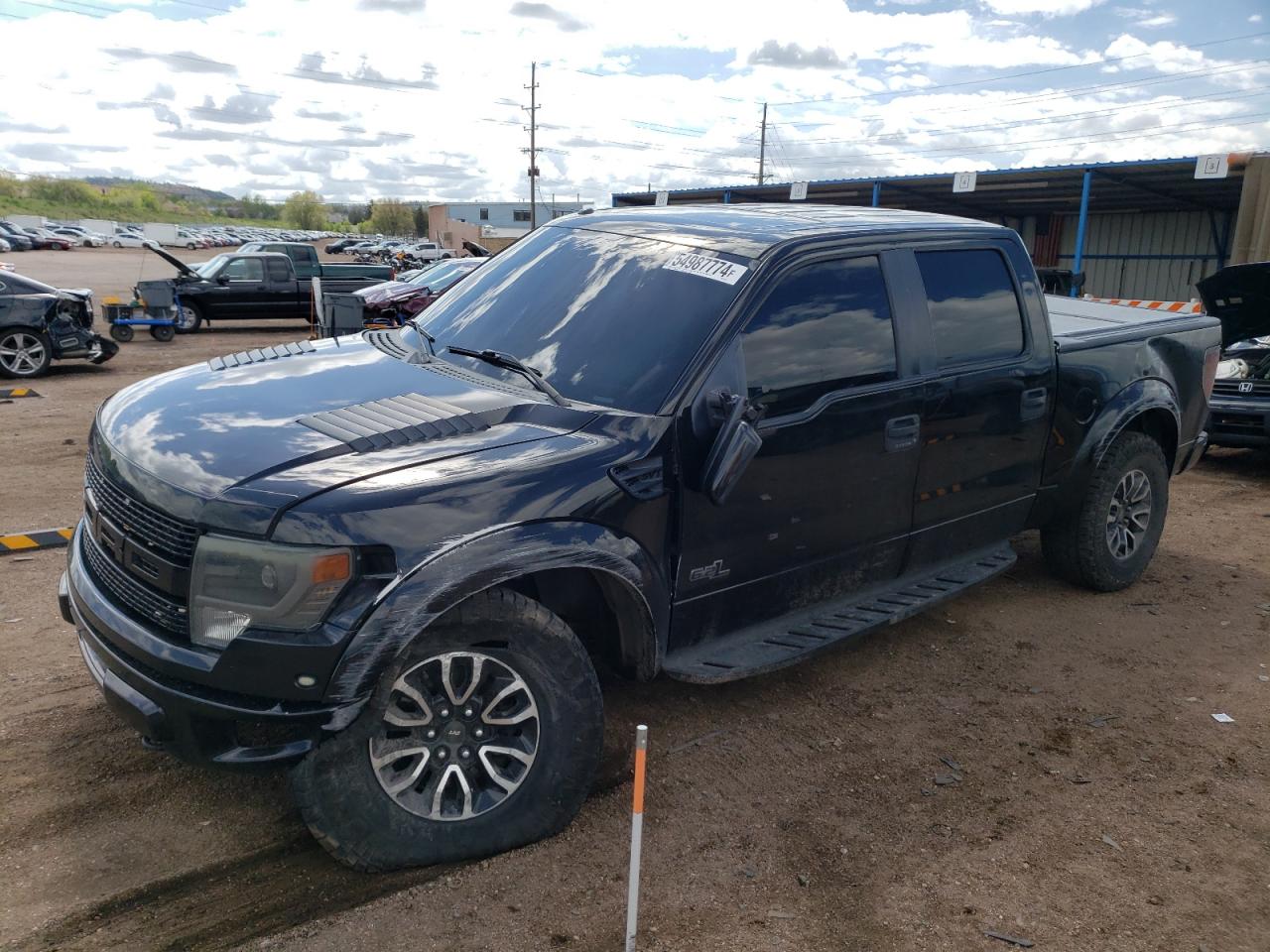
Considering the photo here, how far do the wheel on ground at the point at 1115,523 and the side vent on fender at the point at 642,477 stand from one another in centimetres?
302

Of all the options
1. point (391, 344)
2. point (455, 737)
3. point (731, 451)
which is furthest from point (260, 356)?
point (731, 451)

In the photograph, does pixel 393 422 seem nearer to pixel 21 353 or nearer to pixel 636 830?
pixel 636 830

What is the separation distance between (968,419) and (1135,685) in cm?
151

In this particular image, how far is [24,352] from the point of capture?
13.0 metres

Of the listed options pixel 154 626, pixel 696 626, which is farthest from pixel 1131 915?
pixel 154 626

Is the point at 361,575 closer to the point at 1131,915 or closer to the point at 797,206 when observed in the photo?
the point at 1131,915

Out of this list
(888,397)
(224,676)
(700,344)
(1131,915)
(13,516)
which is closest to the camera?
(224,676)

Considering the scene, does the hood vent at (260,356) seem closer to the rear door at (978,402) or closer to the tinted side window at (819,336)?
the tinted side window at (819,336)

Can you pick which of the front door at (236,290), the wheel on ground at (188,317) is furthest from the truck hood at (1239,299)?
the wheel on ground at (188,317)

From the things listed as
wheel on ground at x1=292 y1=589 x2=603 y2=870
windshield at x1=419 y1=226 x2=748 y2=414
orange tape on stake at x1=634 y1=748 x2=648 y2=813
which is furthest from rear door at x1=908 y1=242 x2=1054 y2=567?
orange tape on stake at x1=634 y1=748 x2=648 y2=813

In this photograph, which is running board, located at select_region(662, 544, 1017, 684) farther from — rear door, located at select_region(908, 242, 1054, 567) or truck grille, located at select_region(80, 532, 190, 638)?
truck grille, located at select_region(80, 532, 190, 638)

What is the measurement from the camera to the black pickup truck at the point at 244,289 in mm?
19578

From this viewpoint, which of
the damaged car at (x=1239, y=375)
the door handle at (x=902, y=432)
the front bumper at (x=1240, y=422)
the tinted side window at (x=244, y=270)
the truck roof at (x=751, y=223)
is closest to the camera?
the truck roof at (x=751, y=223)

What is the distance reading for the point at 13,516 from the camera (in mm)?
6500
